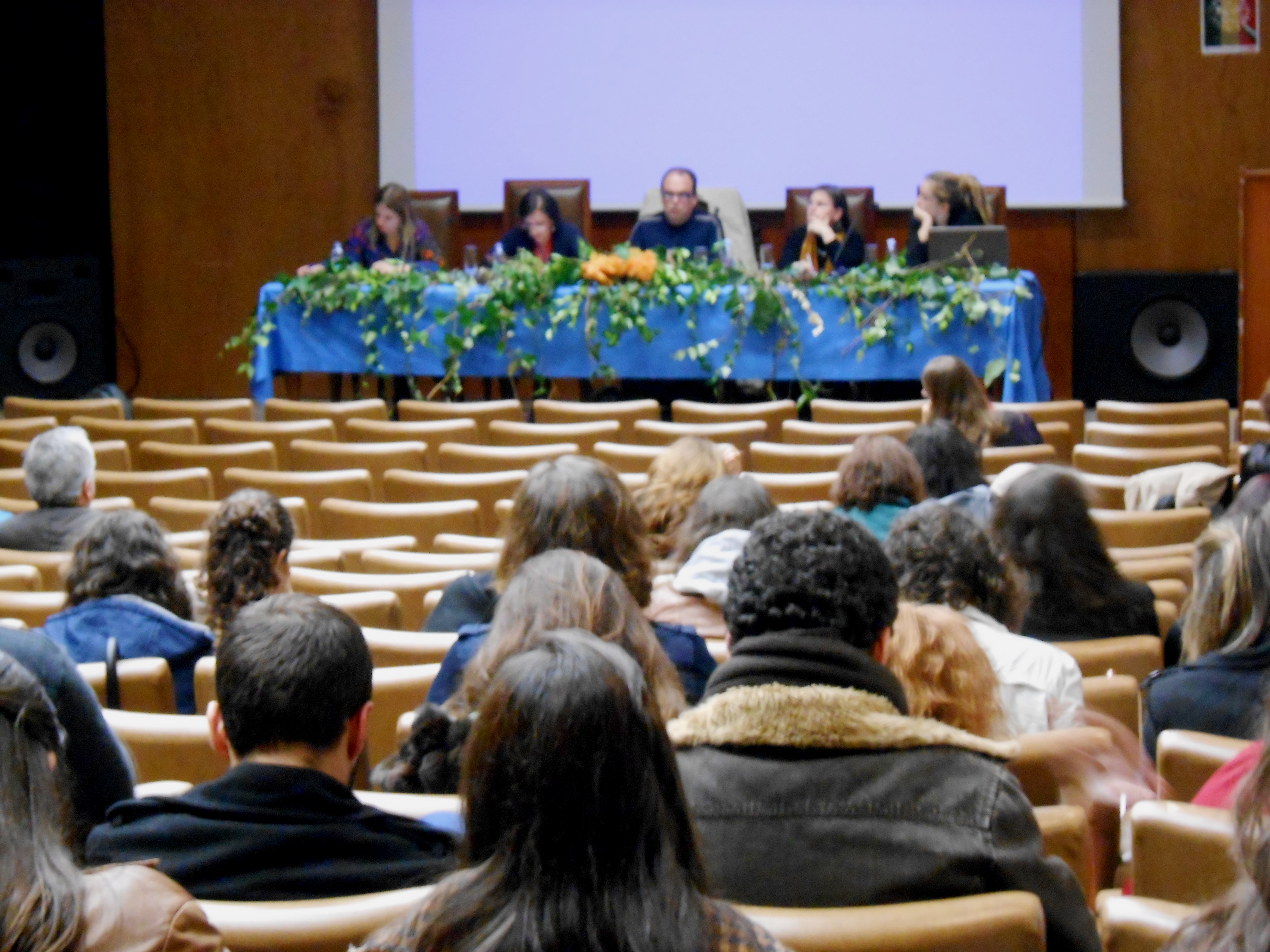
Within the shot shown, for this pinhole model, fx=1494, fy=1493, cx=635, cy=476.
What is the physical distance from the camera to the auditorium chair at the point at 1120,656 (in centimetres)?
265

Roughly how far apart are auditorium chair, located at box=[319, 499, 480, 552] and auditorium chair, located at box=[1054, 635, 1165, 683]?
183 cm

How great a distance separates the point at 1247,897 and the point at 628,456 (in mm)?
3579

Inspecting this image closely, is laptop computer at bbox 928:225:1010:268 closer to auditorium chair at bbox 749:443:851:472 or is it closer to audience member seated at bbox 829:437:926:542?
auditorium chair at bbox 749:443:851:472

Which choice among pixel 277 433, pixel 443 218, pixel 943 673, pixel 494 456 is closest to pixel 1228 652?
pixel 943 673

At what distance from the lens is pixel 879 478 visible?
345 centimetres

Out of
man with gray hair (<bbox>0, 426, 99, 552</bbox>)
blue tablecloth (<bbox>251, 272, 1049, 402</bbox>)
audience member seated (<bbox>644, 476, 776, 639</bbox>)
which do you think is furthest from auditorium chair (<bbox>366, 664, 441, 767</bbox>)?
blue tablecloth (<bbox>251, 272, 1049, 402</bbox>)

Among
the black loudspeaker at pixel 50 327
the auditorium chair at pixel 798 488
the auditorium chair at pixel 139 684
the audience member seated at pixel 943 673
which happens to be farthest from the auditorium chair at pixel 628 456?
the black loudspeaker at pixel 50 327

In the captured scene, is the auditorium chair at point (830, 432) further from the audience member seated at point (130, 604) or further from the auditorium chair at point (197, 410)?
the audience member seated at point (130, 604)

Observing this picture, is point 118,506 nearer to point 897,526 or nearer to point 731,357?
point 897,526

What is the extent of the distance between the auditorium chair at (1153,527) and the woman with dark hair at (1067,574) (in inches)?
28.8

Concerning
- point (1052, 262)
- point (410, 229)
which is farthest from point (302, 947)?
point (1052, 262)

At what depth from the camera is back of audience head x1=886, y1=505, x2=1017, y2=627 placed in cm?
252

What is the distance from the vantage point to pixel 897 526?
2602mm

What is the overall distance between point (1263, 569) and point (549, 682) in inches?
60.7
